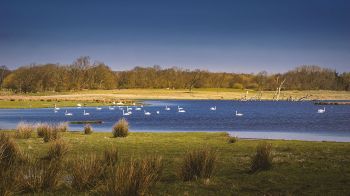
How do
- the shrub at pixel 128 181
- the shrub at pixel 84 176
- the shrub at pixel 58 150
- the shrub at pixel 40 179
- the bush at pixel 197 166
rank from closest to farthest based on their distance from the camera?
the shrub at pixel 128 181
the shrub at pixel 40 179
the shrub at pixel 84 176
the bush at pixel 197 166
the shrub at pixel 58 150

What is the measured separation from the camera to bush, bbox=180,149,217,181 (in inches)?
561

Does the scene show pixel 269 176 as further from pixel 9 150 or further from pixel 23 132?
pixel 23 132

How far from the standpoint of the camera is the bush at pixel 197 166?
1424cm

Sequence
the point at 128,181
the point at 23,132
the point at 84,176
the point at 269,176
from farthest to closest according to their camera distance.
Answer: the point at 23,132
the point at 269,176
the point at 84,176
the point at 128,181

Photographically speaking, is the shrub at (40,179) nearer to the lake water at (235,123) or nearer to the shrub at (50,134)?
the shrub at (50,134)

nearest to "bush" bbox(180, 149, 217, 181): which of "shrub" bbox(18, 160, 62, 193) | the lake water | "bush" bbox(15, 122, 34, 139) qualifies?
"shrub" bbox(18, 160, 62, 193)

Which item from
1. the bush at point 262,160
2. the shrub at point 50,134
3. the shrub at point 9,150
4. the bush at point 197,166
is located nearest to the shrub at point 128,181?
the bush at point 197,166

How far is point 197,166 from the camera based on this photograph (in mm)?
14359

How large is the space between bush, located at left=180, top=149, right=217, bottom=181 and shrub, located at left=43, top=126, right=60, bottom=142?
14.7 metres

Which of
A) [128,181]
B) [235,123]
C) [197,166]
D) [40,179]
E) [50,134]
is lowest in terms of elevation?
[235,123]

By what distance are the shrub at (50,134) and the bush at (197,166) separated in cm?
1466

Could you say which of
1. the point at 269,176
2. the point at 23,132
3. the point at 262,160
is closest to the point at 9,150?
the point at 262,160

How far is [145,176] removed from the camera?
11500 mm

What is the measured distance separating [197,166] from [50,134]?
15684 mm
